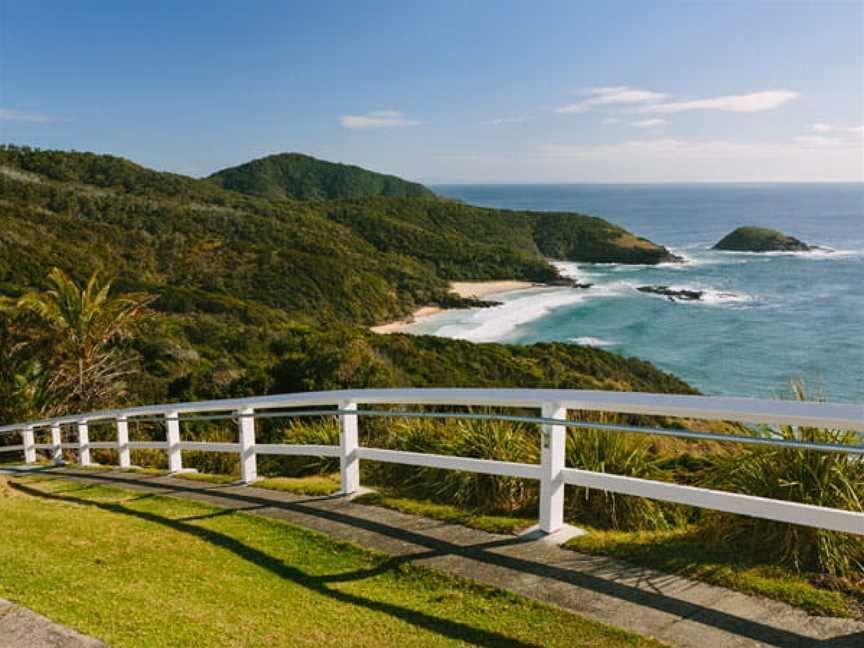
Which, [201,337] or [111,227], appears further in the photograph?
[111,227]

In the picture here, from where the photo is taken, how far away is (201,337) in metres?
40.5

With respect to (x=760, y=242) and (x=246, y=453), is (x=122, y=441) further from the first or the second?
(x=760, y=242)

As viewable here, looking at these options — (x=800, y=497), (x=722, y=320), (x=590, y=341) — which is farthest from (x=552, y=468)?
(x=722, y=320)

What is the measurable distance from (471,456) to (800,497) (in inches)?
96.4

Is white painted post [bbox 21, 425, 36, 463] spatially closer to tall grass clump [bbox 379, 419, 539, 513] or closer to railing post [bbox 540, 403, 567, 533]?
tall grass clump [bbox 379, 419, 539, 513]

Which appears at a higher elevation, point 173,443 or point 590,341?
point 173,443

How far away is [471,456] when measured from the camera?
556 centimetres

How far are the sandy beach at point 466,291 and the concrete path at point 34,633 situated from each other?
63.4 meters

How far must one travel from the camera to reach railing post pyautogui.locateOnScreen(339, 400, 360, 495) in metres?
5.22

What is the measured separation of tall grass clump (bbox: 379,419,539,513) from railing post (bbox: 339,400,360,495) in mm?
496

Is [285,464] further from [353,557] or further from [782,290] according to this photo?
[782,290]

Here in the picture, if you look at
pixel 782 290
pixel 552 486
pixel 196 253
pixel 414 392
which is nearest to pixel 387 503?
pixel 414 392

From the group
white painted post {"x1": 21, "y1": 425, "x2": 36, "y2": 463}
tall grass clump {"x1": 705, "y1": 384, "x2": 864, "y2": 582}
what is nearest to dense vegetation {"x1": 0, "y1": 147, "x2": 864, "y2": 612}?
tall grass clump {"x1": 705, "y1": 384, "x2": 864, "y2": 582}

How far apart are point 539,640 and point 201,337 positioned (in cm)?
4010
